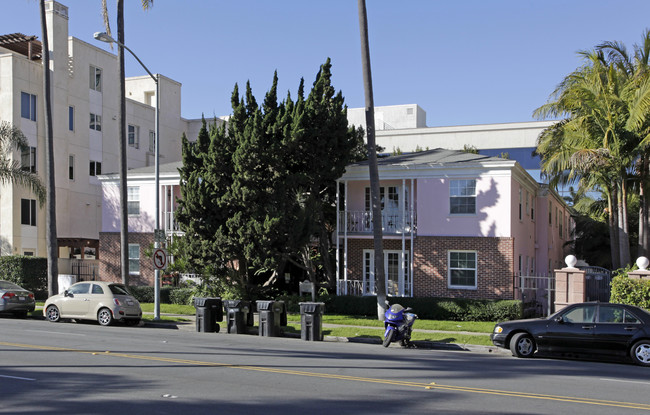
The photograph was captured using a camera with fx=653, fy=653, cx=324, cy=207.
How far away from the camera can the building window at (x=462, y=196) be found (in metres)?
25.1

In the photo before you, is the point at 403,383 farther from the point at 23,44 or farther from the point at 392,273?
the point at 23,44

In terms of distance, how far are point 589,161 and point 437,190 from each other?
561 cm

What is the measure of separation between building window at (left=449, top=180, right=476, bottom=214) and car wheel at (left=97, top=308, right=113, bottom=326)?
1299 cm

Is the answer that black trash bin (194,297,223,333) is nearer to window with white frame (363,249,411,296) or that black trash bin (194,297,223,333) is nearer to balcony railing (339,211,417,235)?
balcony railing (339,211,417,235)

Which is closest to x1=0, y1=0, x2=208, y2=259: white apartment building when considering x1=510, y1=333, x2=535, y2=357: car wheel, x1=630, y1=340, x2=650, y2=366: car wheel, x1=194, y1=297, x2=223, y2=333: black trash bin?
x1=194, y1=297, x2=223, y2=333: black trash bin

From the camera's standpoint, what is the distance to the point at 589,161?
23.3m

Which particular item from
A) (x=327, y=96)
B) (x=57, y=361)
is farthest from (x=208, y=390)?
(x=327, y=96)

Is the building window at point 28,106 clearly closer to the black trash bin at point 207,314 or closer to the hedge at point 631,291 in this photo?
the black trash bin at point 207,314

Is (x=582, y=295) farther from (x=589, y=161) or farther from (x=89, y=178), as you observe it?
(x=89, y=178)

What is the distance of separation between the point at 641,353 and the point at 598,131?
1328 cm

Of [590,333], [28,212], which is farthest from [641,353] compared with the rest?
[28,212]

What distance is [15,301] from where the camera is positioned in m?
23.1

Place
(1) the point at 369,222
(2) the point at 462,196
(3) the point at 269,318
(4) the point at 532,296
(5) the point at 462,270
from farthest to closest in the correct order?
(1) the point at 369,222
(4) the point at 532,296
(2) the point at 462,196
(5) the point at 462,270
(3) the point at 269,318

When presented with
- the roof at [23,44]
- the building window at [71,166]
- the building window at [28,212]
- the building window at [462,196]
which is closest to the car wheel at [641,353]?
the building window at [462,196]
